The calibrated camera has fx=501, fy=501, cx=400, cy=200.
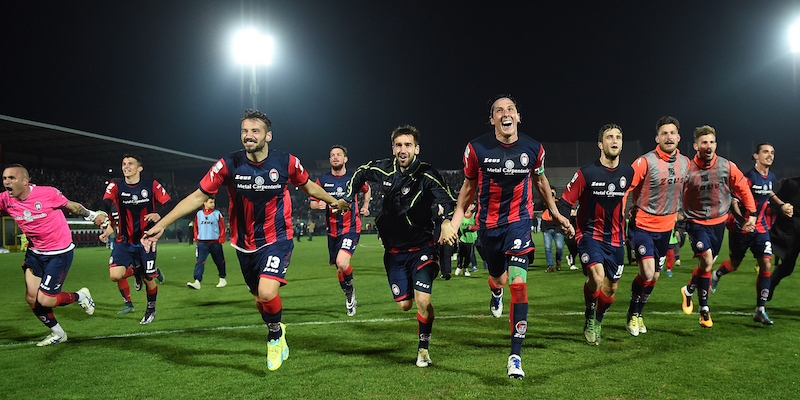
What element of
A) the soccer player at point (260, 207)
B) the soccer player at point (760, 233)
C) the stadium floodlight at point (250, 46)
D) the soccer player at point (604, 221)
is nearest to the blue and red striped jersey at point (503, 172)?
the soccer player at point (604, 221)

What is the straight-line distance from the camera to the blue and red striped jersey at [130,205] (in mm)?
8688

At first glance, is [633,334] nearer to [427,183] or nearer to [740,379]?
[740,379]

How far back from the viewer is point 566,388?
452 centimetres

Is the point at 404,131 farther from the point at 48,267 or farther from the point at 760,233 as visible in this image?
the point at 760,233

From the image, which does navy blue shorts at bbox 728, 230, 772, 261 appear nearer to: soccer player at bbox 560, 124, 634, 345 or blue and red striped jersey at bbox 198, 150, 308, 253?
soccer player at bbox 560, 124, 634, 345

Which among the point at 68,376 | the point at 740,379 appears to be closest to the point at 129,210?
the point at 68,376

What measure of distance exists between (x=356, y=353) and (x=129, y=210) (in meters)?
5.27

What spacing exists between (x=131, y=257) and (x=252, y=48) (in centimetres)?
3770

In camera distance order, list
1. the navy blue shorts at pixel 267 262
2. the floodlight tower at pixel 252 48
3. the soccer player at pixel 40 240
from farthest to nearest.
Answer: the floodlight tower at pixel 252 48 < the soccer player at pixel 40 240 < the navy blue shorts at pixel 267 262

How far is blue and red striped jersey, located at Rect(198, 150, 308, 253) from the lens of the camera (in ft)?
18.7

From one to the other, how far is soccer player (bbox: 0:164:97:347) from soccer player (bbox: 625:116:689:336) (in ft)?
26.0

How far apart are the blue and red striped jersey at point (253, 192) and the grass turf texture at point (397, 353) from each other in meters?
1.44

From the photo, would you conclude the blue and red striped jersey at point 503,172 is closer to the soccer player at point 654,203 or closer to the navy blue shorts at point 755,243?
the soccer player at point 654,203

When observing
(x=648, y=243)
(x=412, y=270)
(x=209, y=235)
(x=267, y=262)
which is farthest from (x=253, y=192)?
(x=209, y=235)
